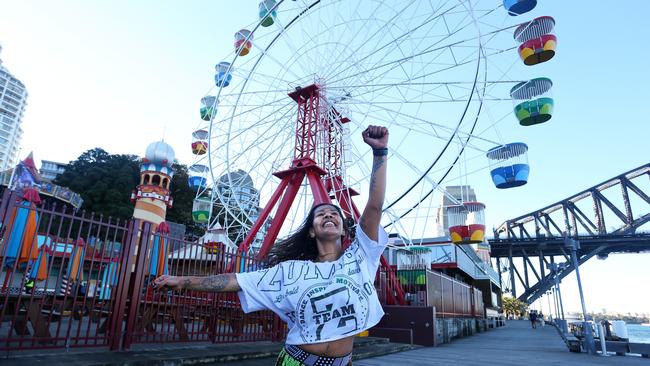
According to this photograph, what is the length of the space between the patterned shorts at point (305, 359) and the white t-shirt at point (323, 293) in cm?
5

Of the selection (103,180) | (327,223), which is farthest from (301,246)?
(103,180)

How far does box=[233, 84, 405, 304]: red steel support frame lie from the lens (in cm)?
1455

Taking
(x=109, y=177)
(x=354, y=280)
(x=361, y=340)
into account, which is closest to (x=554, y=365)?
(x=361, y=340)

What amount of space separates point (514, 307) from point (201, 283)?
75248 mm

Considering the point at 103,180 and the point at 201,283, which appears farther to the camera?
the point at 103,180

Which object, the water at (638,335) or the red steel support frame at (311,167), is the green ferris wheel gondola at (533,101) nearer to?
the red steel support frame at (311,167)

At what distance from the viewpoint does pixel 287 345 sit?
2.22m

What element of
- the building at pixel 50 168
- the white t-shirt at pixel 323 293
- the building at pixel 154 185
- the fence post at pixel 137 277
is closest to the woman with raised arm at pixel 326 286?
the white t-shirt at pixel 323 293

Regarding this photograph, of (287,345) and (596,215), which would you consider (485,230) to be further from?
(596,215)

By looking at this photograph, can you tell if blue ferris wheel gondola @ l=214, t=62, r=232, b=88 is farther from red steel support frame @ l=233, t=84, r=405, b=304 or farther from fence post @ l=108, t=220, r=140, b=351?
fence post @ l=108, t=220, r=140, b=351

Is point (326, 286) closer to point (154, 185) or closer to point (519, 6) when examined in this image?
point (519, 6)

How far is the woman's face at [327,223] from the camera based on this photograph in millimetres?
2527

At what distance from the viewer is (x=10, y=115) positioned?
4313 inches

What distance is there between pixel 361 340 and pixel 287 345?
33.3 feet
